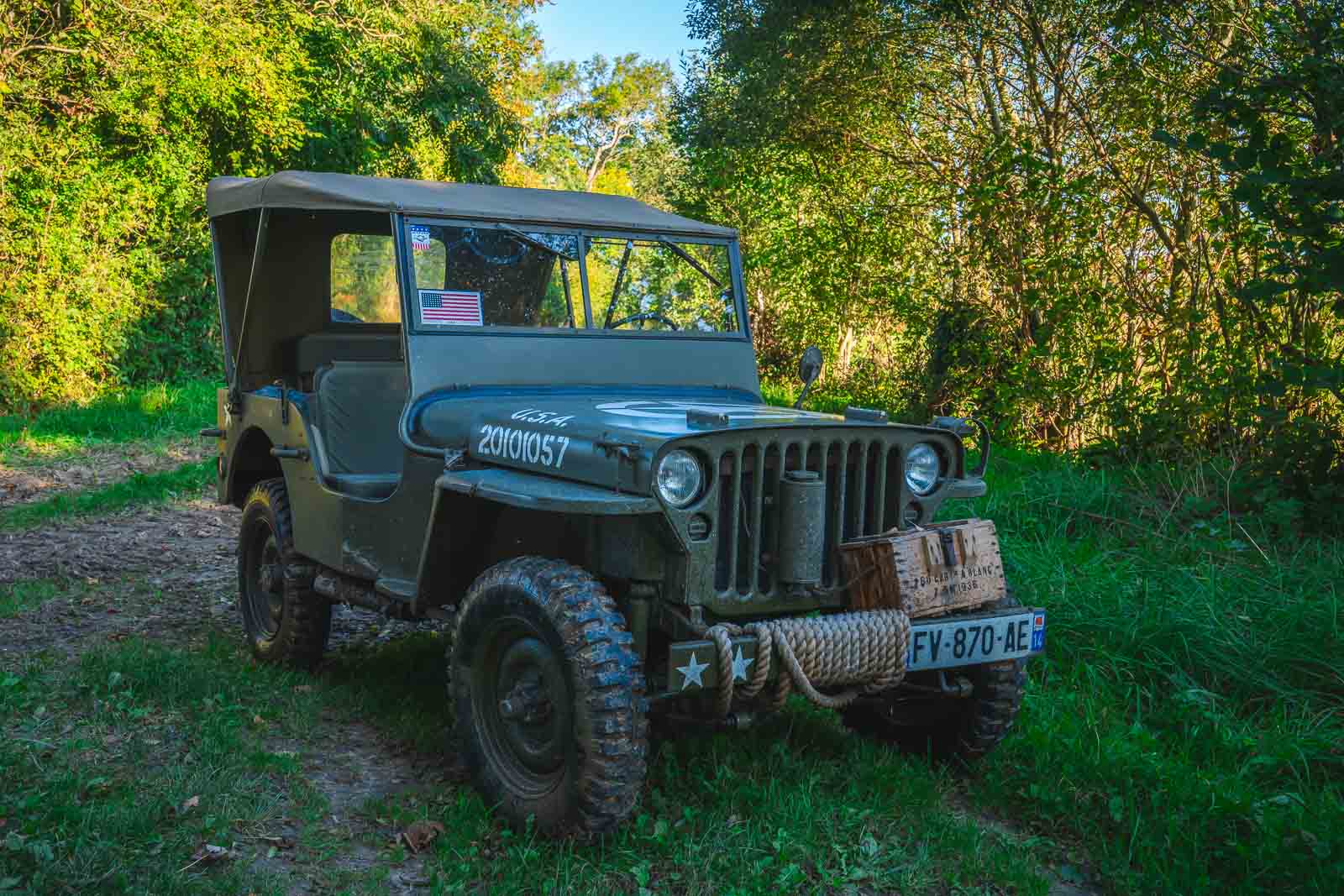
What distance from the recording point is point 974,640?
3.57 m

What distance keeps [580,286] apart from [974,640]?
2.09 m

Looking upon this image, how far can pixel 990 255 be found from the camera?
922 centimetres

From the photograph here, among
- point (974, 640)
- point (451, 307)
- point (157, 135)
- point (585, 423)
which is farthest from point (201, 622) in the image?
point (157, 135)

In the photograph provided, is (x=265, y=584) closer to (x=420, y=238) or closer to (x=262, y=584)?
(x=262, y=584)

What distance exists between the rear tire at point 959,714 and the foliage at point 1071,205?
8.45 feet

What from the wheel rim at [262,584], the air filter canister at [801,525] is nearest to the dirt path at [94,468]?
the wheel rim at [262,584]

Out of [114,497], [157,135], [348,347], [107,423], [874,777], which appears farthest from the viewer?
[157,135]

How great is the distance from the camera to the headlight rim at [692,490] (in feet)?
Answer: 10.6

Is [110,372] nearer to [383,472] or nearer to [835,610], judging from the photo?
[383,472]

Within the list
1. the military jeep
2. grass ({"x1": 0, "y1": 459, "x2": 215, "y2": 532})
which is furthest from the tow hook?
grass ({"x1": 0, "y1": 459, "x2": 215, "y2": 532})

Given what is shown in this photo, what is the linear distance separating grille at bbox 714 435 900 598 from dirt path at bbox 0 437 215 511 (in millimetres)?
7086

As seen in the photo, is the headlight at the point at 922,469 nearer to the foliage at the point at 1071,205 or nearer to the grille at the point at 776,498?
the grille at the point at 776,498

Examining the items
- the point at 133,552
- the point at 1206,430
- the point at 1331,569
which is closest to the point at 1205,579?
the point at 1331,569

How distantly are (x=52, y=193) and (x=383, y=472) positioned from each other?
388 inches
